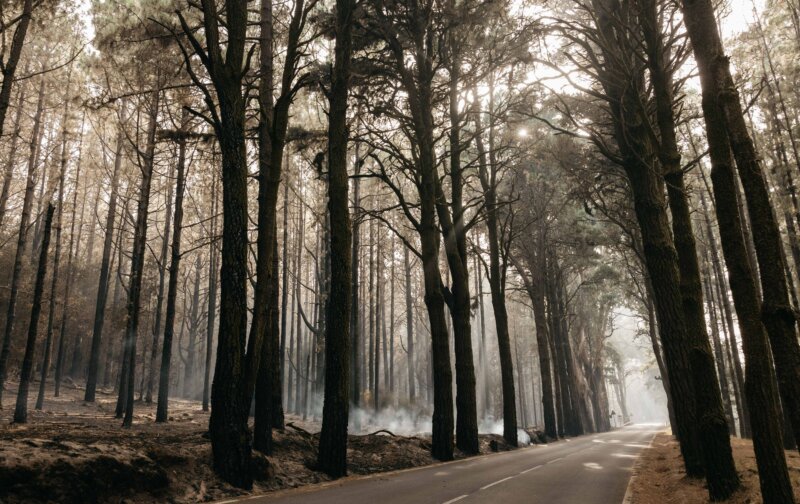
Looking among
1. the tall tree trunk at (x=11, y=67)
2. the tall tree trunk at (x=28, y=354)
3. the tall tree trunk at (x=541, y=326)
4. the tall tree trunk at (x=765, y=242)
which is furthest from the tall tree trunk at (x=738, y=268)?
the tall tree trunk at (x=541, y=326)

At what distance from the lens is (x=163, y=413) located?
17797mm

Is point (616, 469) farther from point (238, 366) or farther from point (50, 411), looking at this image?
point (50, 411)

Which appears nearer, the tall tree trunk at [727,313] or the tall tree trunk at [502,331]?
the tall tree trunk at [502,331]

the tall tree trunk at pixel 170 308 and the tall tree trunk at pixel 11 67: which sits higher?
the tall tree trunk at pixel 11 67

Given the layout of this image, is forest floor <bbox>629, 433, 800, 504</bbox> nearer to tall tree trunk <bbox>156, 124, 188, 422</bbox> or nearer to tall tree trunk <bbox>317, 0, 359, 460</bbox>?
tall tree trunk <bbox>317, 0, 359, 460</bbox>

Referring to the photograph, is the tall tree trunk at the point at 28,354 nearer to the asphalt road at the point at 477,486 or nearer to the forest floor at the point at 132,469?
the forest floor at the point at 132,469

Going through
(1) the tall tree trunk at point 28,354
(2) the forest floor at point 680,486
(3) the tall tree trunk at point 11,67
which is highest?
(3) the tall tree trunk at point 11,67

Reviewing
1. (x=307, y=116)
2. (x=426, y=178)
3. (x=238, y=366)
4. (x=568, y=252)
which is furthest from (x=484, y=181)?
(x=238, y=366)

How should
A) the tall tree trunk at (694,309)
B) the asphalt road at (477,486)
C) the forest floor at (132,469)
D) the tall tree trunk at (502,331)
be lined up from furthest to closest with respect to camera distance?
the tall tree trunk at (502,331), the asphalt road at (477,486), the tall tree trunk at (694,309), the forest floor at (132,469)

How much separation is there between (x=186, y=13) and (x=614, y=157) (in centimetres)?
1163

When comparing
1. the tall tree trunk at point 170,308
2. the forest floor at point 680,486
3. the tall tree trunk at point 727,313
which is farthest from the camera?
the tall tree trunk at point 727,313

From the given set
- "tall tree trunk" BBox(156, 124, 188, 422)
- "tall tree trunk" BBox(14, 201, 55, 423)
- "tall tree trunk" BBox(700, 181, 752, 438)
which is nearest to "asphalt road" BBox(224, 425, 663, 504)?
"tall tree trunk" BBox(14, 201, 55, 423)

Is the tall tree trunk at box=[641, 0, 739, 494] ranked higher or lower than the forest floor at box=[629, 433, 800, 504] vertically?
higher

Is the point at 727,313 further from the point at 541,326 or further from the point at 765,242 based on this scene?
the point at 765,242
